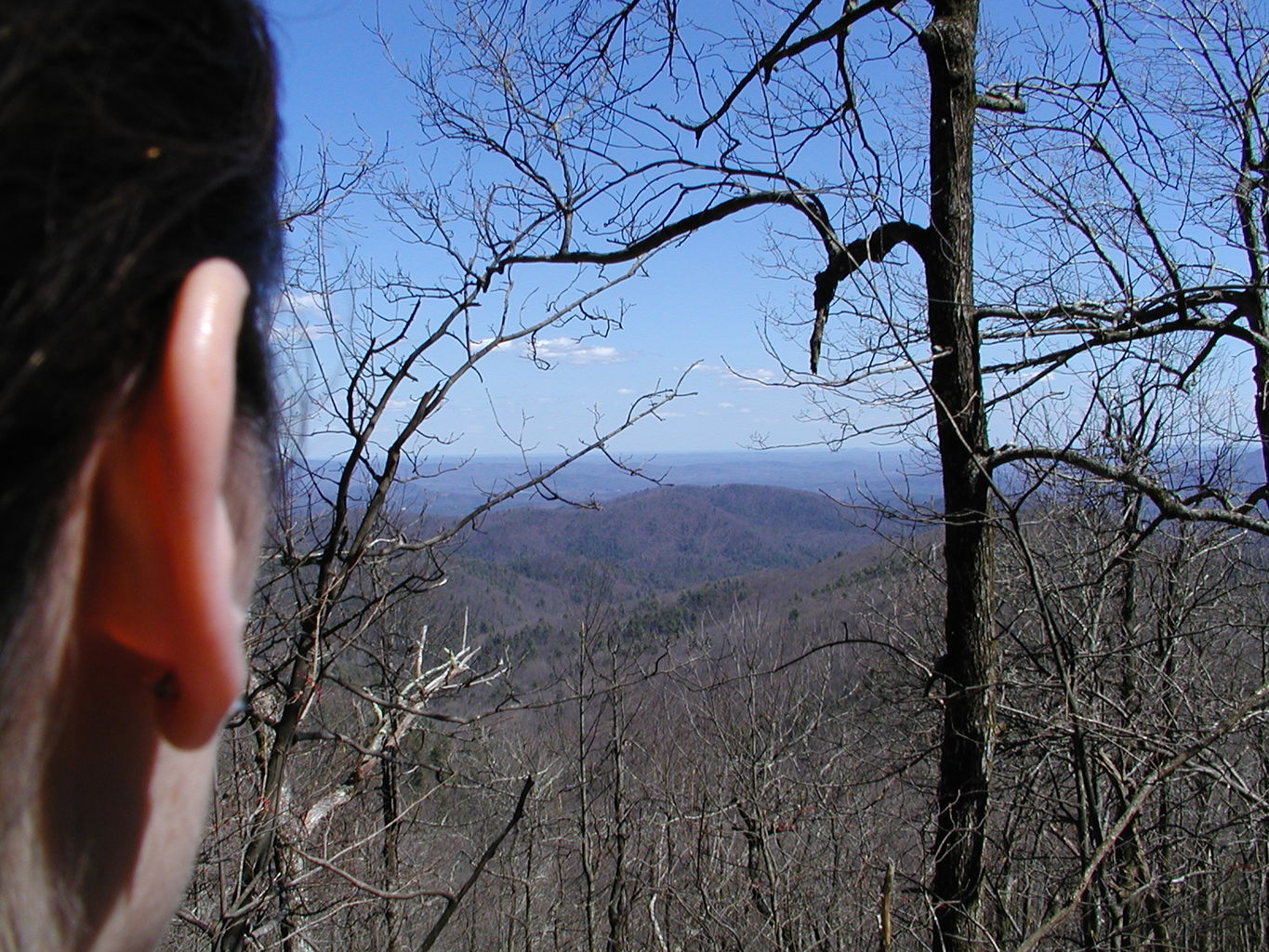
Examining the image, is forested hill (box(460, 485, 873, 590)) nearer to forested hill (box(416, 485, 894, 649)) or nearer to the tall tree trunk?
forested hill (box(416, 485, 894, 649))

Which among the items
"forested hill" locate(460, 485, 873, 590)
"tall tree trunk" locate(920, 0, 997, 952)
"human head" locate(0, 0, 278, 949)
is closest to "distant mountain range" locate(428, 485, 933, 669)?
"forested hill" locate(460, 485, 873, 590)

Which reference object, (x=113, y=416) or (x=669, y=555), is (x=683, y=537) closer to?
(x=669, y=555)

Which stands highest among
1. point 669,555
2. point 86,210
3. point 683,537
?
point 86,210

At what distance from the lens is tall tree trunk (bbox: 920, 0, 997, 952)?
5.09m

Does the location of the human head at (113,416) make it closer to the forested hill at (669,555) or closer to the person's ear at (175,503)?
the person's ear at (175,503)

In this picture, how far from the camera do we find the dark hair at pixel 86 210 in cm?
40

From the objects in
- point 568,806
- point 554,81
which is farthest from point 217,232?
point 568,806

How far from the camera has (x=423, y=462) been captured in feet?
13.0

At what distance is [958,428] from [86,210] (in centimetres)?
513

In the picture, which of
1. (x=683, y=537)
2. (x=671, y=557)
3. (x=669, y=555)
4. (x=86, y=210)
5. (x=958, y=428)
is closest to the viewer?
(x=86, y=210)

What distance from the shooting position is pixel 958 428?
5.03 m

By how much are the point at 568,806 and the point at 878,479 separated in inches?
876

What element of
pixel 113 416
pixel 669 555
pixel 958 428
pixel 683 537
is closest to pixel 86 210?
pixel 113 416

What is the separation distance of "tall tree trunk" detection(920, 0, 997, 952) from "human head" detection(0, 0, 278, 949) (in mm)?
4955
